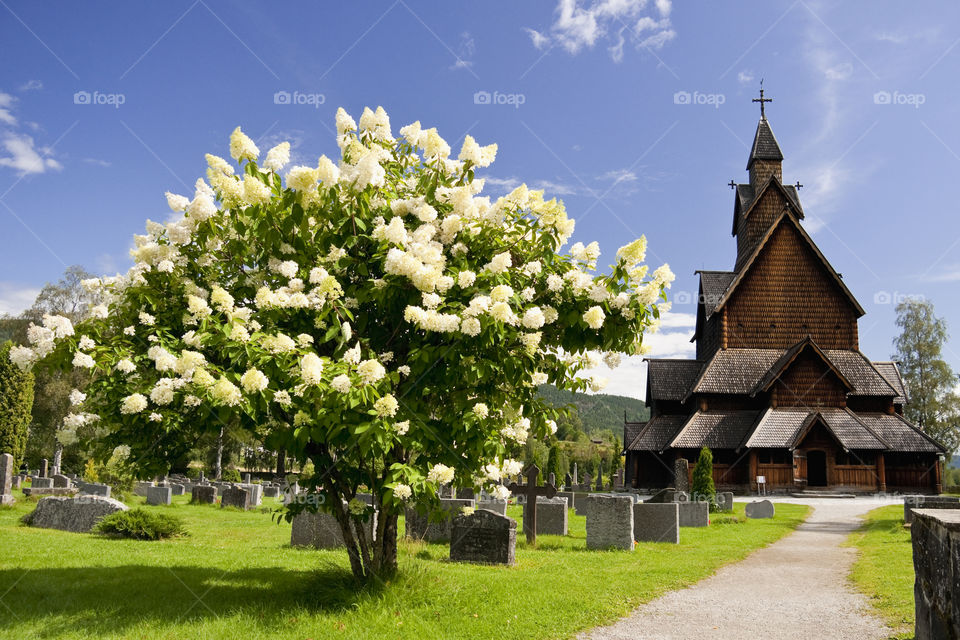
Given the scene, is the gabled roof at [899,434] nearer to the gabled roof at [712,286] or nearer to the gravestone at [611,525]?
the gabled roof at [712,286]

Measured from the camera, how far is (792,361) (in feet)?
124

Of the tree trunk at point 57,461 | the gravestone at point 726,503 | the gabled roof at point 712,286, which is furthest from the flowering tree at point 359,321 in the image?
the tree trunk at point 57,461

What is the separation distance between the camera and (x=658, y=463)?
40.8 meters

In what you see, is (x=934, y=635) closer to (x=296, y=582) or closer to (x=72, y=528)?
(x=296, y=582)

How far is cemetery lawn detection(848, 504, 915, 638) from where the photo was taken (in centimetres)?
739

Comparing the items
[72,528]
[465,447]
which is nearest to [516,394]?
[465,447]

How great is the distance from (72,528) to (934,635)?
15881 mm

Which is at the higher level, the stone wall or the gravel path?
the stone wall

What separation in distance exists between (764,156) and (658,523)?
3856cm

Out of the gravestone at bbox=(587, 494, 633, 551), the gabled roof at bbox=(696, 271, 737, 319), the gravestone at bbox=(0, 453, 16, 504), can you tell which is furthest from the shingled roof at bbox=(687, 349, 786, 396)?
the gravestone at bbox=(0, 453, 16, 504)

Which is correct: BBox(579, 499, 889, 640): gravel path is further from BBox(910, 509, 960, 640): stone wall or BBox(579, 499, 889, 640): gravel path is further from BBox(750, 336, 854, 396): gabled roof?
BBox(750, 336, 854, 396): gabled roof

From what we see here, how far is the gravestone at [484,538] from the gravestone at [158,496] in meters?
17.4

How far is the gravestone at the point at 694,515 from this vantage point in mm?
19016

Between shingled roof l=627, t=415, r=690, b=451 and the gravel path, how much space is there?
2741 centimetres
